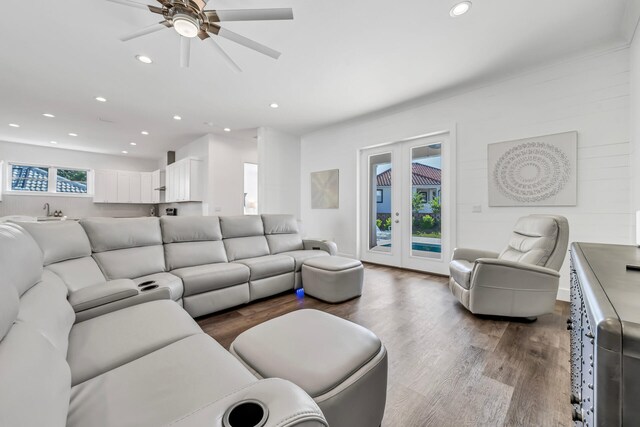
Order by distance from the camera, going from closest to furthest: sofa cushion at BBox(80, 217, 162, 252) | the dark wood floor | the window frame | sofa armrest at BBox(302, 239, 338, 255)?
1. the dark wood floor
2. sofa cushion at BBox(80, 217, 162, 252)
3. sofa armrest at BBox(302, 239, 338, 255)
4. the window frame

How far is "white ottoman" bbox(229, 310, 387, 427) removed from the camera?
2.95 feet

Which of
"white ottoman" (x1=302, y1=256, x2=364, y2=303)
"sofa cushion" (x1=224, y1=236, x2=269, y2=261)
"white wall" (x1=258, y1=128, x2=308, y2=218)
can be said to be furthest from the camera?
"white wall" (x1=258, y1=128, x2=308, y2=218)

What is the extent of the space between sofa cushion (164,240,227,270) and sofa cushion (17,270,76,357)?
1.24m

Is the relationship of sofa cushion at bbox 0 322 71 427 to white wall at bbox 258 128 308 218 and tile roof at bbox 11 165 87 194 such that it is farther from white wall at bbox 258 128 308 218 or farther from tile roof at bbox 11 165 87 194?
tile roof at bbox 11 165 87 194

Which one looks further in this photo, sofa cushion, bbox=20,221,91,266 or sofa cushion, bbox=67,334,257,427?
sofa cushion, bbox=20,221,91,266

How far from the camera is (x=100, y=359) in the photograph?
3.26ft

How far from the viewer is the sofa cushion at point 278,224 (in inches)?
142

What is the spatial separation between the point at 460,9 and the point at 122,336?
3.29 m

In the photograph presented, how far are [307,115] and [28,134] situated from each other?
6.27m

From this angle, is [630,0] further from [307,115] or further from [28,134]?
[28,134]

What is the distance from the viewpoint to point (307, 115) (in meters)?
4.58

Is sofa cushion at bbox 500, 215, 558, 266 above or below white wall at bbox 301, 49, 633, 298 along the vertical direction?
below

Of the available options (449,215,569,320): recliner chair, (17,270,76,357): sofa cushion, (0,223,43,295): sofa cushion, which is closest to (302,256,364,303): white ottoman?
(449,215,569,320): recliner chair

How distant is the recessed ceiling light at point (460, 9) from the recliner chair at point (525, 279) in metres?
2.04
